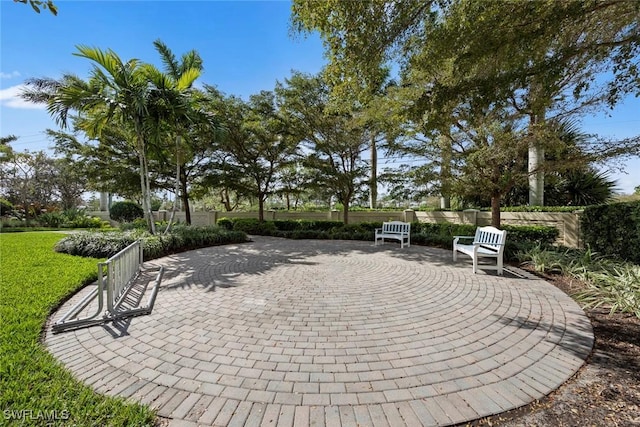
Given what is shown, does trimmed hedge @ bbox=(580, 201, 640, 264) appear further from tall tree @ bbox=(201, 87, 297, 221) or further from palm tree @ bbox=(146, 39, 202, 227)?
palm tree @ bbox=(146, 39, 202, 227)

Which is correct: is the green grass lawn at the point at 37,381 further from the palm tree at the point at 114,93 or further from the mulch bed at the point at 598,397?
the palm tree at the point at 114,93

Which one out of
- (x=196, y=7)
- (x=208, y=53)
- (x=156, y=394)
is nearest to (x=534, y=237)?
(x=156, y=394)

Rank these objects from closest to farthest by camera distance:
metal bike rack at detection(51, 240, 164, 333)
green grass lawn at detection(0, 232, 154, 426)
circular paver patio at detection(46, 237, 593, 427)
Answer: green grass lawn at detection(0, 232, 154, 426), circular paver patio at detection(46, 237, 593, 427), metal bike rack at detection(51, 240, 164, 333)

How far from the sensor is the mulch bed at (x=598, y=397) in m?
Result: 1.85

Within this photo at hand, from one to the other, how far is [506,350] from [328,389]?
1.89 meters

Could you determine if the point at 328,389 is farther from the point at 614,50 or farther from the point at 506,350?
the point at 614,50

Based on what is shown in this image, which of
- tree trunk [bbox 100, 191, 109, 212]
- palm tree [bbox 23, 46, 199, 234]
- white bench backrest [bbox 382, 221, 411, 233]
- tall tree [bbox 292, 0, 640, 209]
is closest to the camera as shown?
tall tree [bbox 292, 0, 640, 209]

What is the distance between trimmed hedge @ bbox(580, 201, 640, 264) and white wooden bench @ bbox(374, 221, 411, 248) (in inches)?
176

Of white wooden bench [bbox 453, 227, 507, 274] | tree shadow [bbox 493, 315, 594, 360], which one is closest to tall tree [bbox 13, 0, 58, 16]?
tree shadow [bbox 493, 315, 594, 360]

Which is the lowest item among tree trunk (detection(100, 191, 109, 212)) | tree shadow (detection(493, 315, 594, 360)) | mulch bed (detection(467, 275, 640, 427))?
mulch bed (detection(467, 275, 640, 427))

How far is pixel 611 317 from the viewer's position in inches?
138

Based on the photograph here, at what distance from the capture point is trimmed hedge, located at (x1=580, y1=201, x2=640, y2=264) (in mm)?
5617

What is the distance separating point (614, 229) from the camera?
6234 millimetres

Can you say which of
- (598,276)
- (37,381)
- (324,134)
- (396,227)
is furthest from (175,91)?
(598,276)
